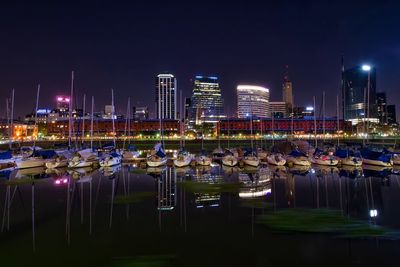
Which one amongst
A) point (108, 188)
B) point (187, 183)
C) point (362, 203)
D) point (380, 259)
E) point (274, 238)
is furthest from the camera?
point (187, 183)

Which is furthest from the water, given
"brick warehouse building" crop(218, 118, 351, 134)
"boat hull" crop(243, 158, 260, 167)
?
"brick warehouse building" crop(218, 118, 351, 134)

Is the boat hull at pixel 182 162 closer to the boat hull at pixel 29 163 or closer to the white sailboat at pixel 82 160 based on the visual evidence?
the white sailboat at pixel 82 160

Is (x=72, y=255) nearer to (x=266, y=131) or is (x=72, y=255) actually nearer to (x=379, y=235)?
(x=379, y=235)

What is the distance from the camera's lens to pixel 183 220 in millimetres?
20922

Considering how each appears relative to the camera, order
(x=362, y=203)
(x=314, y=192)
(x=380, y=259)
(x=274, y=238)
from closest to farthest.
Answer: (x=380, y=259), (x=274, y=238), (x=362, y=203), (x=314, y=192)

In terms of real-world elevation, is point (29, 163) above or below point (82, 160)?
below

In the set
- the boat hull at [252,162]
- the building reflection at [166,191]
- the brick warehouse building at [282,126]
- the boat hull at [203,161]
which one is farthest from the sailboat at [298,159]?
the brick warehouse building at [282,126]

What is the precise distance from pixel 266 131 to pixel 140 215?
571ft

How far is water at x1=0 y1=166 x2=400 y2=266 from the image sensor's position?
49.0 ft

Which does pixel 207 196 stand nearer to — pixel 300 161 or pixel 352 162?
pixel 300 161

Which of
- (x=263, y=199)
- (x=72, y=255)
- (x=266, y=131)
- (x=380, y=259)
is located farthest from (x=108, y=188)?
(x=266, y=131)

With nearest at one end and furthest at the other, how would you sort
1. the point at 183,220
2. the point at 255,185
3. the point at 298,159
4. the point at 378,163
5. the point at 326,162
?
the point at 183,220 → the point at 255,185 → the point at 378,163 → the point at 326,162 → the point at 298,159

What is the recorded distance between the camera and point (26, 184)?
3481 cm

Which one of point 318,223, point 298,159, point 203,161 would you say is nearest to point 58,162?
point 203,161
